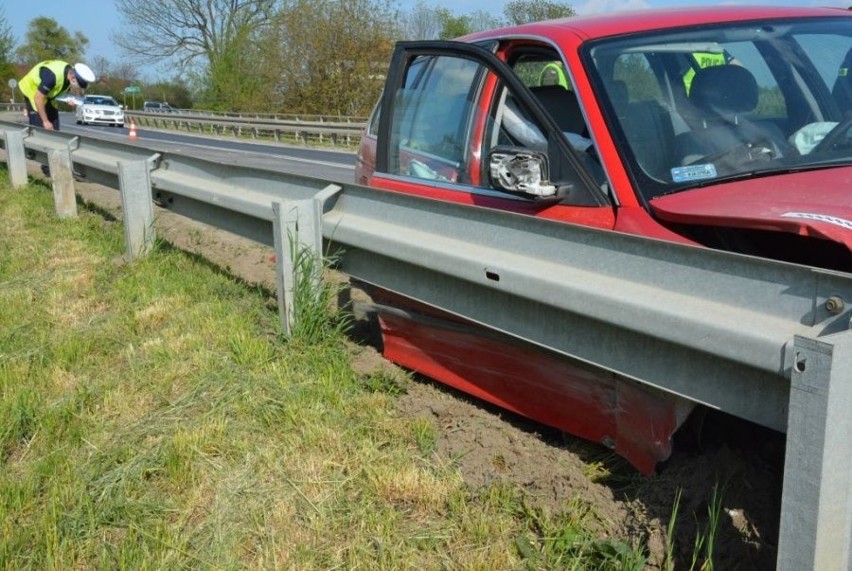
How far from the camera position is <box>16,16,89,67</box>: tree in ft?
332

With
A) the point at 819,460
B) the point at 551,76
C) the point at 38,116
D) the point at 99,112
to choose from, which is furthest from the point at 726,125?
the point at 99,112

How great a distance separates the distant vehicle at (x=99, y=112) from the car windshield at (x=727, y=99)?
5316 cm

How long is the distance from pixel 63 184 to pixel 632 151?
710cm

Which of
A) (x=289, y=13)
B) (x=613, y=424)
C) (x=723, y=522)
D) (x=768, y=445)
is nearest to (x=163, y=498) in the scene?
(x=613, y=424)

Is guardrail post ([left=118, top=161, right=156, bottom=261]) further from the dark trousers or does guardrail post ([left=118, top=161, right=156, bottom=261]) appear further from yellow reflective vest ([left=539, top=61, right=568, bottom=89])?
the dark trousers

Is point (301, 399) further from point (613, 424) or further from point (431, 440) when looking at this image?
point (613, 424)

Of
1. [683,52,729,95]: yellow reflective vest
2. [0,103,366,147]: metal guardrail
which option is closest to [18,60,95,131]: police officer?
[683,52,729,95]: yellow reflective vest

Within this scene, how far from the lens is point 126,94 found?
85812mm

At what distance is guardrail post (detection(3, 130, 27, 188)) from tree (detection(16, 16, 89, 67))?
9849 cm

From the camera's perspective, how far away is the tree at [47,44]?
10134 cm

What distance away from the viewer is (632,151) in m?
3.42

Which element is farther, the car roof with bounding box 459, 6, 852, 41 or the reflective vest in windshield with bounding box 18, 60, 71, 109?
the reflective vest in windshield with bounding box 18, 60, 71, 109

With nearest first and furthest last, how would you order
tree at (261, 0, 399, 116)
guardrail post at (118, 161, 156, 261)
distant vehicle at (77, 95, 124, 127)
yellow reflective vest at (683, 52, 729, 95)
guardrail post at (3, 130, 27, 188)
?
yellow reflective vest at (683, 52, 729, 95) → guardrail post at (118, 161, 156, 261) → guardrail post at (3, 130, 27, 188) → tree at (261, 0, 399, 116) → distant vehicle at (77, 95, 124, 127)

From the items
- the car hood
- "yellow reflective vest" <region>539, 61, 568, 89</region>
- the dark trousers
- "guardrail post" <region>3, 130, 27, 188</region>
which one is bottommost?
"guardrail post" <region>3, 130, 27, 188</region>
